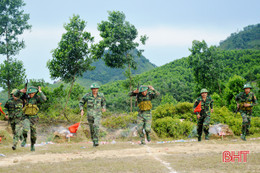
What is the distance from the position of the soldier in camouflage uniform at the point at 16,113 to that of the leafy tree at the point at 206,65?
24088 millimetres

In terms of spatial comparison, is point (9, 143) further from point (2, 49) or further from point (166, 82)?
point (166, 82)

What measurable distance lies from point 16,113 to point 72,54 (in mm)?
9416

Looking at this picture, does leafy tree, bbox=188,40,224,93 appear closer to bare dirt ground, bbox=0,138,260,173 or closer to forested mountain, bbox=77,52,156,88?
bare dirt ground, bbox=0,138,260,173

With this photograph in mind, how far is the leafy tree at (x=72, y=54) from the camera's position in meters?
17.9

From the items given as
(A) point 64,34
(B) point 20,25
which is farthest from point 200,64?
(B) point 20,25

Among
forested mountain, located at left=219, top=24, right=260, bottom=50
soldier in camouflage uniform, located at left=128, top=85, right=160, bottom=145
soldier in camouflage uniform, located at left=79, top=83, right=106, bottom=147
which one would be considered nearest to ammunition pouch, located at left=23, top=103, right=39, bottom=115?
soldier in camouflage uniform, located at left=79, top=83, right=106, bottom=147

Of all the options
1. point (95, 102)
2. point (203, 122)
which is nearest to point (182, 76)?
point (203, 122)

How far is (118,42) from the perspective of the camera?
20.0 metres

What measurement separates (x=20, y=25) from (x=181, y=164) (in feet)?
57.4

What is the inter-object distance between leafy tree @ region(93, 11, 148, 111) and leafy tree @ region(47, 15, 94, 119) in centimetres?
119

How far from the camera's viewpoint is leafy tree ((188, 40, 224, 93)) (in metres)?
30.6

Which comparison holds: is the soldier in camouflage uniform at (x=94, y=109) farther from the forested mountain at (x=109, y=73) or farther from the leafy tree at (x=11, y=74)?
the forested mountain at (x=109, y=73)

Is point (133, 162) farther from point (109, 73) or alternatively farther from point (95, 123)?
point (109, 73)

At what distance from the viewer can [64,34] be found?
716 inches
